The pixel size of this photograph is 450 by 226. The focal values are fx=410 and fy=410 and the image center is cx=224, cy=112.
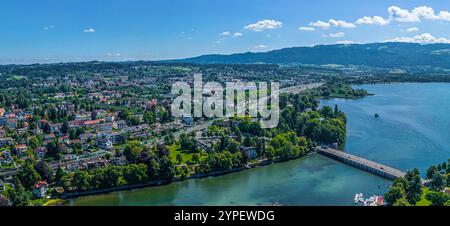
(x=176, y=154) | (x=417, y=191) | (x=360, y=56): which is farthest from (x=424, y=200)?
(x=360, y=56)

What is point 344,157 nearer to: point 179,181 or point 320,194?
point 320,194

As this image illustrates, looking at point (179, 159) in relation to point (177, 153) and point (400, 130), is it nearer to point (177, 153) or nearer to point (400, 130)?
point (177, 153)

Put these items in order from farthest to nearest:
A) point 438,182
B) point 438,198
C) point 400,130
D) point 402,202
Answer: point 400,130, point 438,182, point 438,198, point 402,202

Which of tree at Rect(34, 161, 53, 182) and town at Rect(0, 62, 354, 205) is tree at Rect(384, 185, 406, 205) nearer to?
town at Rect(0, 62, 354, 205)

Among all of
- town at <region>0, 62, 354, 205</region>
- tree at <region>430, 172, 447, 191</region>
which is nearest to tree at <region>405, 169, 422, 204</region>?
tree at <region>430, 172, 447, 191</region>

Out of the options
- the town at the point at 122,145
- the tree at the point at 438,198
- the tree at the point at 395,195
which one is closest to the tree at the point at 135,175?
the town at the point at 122,145

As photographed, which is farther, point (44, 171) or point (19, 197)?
point (44, 171)
